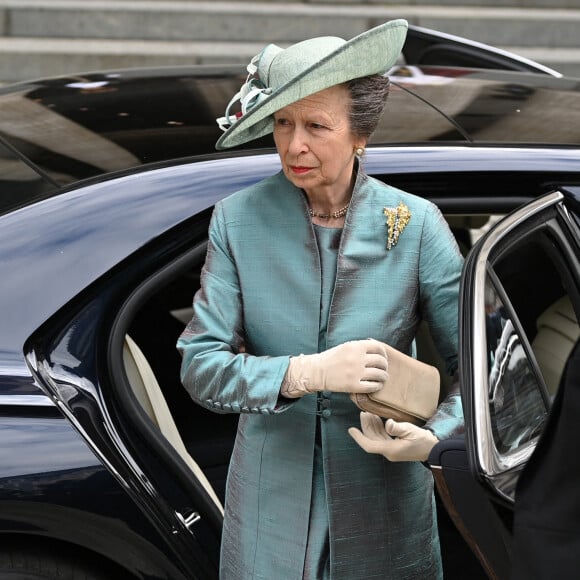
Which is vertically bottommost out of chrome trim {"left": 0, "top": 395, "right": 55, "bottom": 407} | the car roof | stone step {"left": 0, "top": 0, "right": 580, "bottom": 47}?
chrome trim {"left": 0, "top": 395, "right": 55, "bottom": 407}

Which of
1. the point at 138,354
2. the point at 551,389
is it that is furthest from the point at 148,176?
the point at 551,389

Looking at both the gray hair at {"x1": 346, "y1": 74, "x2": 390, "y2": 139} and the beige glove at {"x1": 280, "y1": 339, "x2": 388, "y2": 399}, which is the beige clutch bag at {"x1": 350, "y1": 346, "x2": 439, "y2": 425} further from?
the gray hair at {"x1": 346, "y1": 74, "x2": 390, "y2": 139}

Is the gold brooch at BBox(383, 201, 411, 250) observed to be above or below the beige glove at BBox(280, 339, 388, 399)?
above

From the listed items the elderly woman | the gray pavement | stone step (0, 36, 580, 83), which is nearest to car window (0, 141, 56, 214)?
the elderly woman

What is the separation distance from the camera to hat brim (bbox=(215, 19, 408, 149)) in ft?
6.41

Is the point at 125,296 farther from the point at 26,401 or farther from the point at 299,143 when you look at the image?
the point at 299,143

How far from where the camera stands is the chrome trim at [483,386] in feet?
6.13

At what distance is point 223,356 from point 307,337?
0.15 m

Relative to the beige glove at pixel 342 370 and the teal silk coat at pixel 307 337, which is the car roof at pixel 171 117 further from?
the beige glove at pixel 342 370

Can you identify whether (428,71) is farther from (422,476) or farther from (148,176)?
(422,476)

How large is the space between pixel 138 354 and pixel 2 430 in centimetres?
45

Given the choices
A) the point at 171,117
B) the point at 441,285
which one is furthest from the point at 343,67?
the point at 171,117

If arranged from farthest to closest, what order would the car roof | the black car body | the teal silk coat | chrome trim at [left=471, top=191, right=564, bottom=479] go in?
the car roof, the black car body, the teal silk coat, chrome trim at [left=471, top=191, right=564, bottom=479]

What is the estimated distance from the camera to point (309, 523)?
2.13 m
